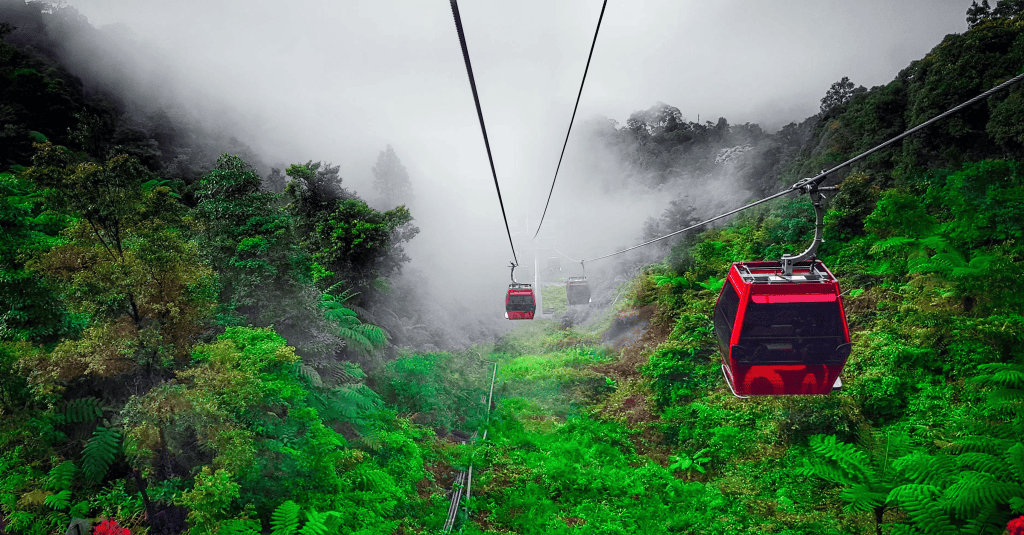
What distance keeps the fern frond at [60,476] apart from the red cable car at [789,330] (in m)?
9.10

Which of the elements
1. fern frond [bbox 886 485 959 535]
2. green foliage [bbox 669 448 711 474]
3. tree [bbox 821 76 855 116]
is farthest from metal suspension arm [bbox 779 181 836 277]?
tree [bbox 821 76 855 116]

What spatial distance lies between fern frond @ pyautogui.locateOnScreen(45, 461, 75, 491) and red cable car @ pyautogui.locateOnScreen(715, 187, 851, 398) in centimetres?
910

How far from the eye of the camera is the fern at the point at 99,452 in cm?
551

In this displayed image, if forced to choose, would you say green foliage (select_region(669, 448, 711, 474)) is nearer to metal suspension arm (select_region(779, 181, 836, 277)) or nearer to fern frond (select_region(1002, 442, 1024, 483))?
fern frond (select_region(1002, 442, 1024, 483))

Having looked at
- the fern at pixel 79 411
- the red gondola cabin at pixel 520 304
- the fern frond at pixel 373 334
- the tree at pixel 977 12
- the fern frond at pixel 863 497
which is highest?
the tree at pixel 977 12

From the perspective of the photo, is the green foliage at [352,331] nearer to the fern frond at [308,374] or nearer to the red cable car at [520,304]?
the fern frond at [308,374]

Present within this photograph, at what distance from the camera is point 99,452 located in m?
5.57

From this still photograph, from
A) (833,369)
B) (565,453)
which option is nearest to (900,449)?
(833,369)

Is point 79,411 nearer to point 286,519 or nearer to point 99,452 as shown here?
point 99,452

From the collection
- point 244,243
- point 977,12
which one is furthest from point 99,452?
point 977,12

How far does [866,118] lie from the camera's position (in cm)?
1894

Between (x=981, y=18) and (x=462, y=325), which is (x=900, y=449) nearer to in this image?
(x=981, y=18)

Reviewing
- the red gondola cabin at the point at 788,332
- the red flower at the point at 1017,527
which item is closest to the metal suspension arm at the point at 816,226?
the red gondola cabin at the point at 788,332

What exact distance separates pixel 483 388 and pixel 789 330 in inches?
467
